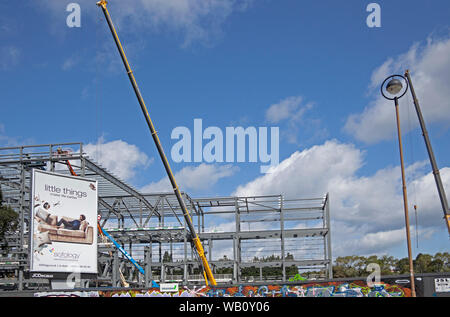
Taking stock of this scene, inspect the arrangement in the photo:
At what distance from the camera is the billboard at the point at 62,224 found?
37.8 metres

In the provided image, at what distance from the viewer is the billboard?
37.8 metres

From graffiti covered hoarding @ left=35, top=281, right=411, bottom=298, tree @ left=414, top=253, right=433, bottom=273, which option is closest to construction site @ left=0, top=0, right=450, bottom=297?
graffiti covered hoarding @ left=35, top=281, right=411, bottom=298

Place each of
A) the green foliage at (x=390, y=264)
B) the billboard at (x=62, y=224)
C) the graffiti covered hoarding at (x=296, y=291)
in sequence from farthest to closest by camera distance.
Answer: the green foliage at (x=390, y=264) → the billboard at (x=62, y=224) → the graffiti covered hoarding at (x=296, y=291)

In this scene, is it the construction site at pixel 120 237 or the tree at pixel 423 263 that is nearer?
the construction site at pixel 120 237

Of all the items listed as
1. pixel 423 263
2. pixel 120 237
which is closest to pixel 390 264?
pixel 423 263

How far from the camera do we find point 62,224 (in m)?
39.4

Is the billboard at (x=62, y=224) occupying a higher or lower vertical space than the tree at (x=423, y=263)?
higher

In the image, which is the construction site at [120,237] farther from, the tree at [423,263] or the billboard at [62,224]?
the tree at [423,263]

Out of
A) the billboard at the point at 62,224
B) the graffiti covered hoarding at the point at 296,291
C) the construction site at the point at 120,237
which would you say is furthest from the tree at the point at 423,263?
the graffiti covered hoarding at the point at 296,291

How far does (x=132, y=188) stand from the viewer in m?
58.4
